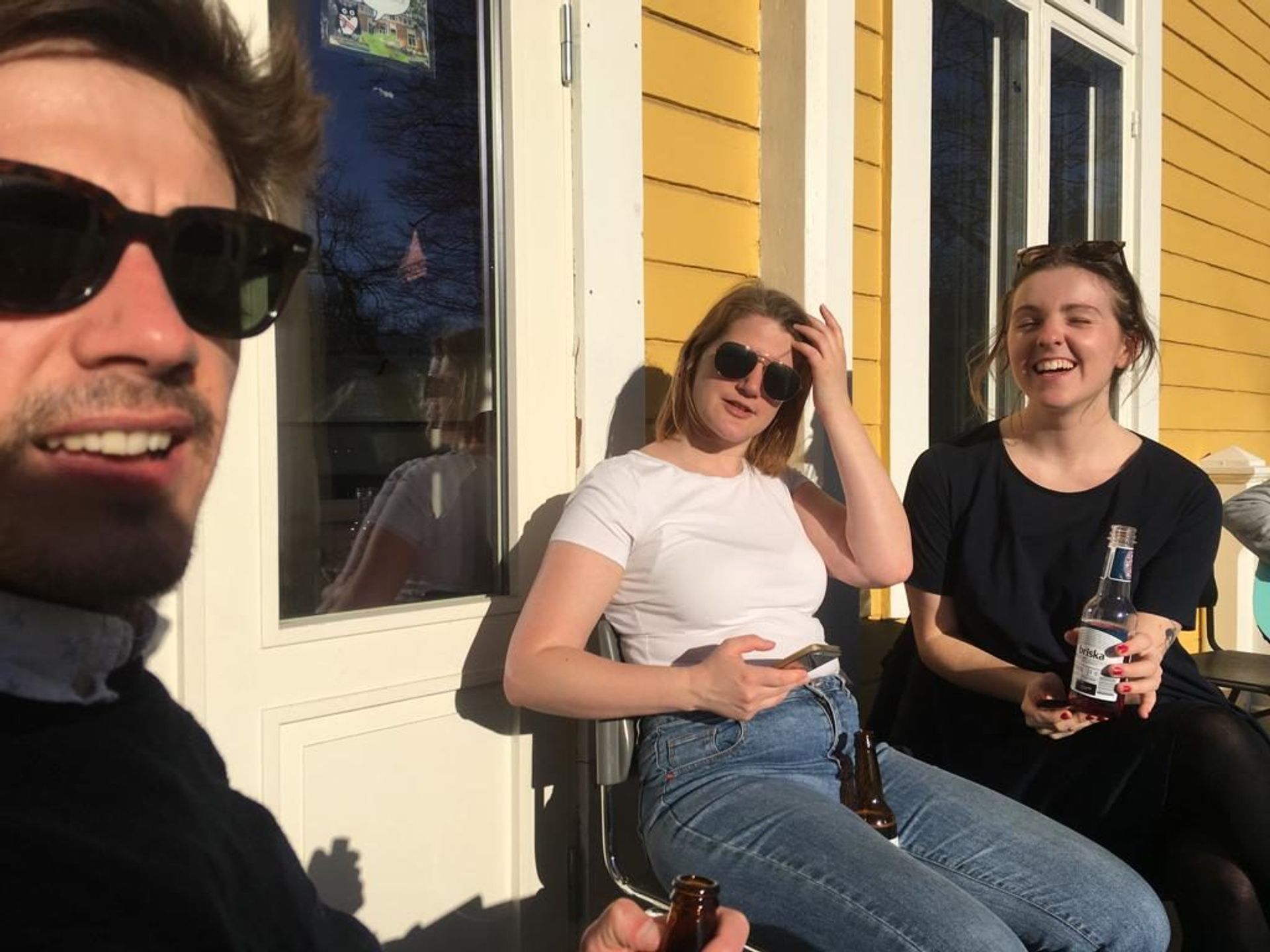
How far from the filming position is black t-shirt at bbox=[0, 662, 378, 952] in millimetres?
667

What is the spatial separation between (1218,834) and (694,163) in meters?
1.80

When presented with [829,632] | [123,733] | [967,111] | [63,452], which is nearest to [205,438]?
[63,452]

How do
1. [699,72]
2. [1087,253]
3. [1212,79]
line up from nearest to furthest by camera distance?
[1087,253] → [699,72] → [1212,79]

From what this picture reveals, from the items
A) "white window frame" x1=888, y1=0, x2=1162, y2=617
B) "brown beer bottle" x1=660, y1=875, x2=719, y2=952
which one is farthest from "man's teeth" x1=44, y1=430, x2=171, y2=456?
"white window frame" x1=888, y1=0, x2=1162, y2=617

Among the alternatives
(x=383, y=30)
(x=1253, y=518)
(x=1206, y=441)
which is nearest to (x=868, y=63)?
(x=383, y=30)

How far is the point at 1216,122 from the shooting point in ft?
16.8

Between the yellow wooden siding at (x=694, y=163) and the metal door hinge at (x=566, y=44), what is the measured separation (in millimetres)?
240

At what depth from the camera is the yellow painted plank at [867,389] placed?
3.11 metres

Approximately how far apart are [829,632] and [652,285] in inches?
41.1

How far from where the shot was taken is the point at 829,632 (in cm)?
290

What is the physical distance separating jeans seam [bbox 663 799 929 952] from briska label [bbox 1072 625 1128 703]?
2.28ft

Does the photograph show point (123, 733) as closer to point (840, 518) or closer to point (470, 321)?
point (470, 321)

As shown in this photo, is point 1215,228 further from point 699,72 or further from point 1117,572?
point 1117,572

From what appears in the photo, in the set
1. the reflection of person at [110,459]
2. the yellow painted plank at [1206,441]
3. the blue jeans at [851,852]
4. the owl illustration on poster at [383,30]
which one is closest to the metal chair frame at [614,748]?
the blue jeans at [851,852]
